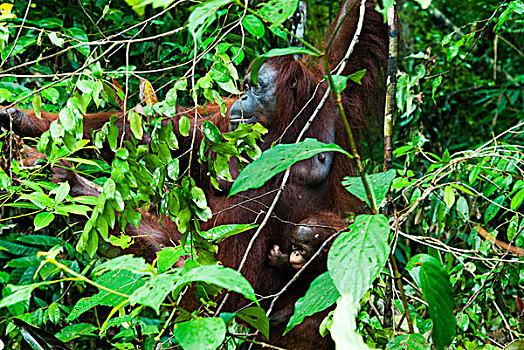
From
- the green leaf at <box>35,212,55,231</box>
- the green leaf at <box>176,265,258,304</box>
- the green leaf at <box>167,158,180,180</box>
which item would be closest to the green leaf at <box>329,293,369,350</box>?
→ the green leaf at <box>176,265,258,304</box>

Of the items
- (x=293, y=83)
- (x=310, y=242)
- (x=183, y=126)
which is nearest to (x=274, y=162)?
(x=183, y=126)

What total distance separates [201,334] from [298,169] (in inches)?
76.1

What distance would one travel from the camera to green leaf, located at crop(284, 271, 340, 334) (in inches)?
51.0

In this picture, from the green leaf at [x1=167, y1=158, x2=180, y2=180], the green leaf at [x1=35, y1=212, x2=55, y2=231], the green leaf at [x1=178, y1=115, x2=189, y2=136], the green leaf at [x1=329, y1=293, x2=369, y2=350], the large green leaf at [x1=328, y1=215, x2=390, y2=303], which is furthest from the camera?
the green leaf at [x1=35, y1=212, x2=55, y2=231]

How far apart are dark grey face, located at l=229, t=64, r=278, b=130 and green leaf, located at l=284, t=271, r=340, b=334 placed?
1.45 meters

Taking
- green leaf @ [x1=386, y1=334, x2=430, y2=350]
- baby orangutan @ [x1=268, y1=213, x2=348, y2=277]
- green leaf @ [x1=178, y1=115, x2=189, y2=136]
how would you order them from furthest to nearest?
1. baby orangutan @ [x1=268, y1=213, x2=348, y2=277]
2. green leaf @ [x1=178, y1=115, x2=189, y2=136]
3. green leaf @ [x1=386, y1=334, x2=430, y2=350]

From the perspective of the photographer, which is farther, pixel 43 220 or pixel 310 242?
pixel 310 242

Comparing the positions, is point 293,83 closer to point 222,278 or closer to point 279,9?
point 279,9

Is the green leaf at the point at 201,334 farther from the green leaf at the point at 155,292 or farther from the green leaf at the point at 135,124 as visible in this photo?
the green leaf at the point at 135,124

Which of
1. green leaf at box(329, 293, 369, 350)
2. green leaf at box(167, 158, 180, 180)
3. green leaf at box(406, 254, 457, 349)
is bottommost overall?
green leaf at box(406, 254, 457, 349)

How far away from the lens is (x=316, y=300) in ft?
4.36

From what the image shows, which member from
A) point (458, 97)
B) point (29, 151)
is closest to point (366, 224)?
point (29, 151)

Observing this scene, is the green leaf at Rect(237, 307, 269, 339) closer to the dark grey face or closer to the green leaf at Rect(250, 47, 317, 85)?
the green leaf at Rect(250, 47, 317, 85)

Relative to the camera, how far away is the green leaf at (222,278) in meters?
1.06
